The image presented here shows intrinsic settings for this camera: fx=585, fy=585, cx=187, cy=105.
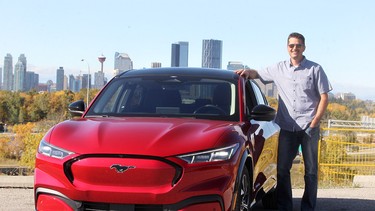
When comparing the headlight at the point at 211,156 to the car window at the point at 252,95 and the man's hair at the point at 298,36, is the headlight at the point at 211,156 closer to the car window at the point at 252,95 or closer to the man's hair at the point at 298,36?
the car window at the point at 252,95

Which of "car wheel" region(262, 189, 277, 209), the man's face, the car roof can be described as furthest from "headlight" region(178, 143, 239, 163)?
"car wheel" region(262, 189, 277, 209)

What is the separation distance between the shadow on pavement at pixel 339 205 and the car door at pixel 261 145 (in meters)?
1.03

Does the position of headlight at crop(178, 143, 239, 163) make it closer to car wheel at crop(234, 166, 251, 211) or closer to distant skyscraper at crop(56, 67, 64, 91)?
car wheel at crop(234, 166, 251, 211)

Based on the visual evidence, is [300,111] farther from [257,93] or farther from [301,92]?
[257,93]

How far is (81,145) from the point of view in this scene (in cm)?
427

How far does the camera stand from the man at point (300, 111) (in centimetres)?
631

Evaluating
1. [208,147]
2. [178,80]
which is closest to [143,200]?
[208,147]

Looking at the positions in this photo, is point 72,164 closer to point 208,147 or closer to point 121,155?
point 121,155

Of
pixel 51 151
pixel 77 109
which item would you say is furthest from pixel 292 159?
pixel 51 151

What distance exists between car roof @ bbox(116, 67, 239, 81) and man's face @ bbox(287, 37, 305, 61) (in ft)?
2.30

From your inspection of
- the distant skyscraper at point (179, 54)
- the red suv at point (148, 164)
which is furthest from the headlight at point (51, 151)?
the distant skyscraper at point (179, 54)

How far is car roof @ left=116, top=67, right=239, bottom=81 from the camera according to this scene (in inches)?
239

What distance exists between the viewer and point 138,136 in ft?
14.3

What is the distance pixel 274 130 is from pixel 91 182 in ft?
10.2
